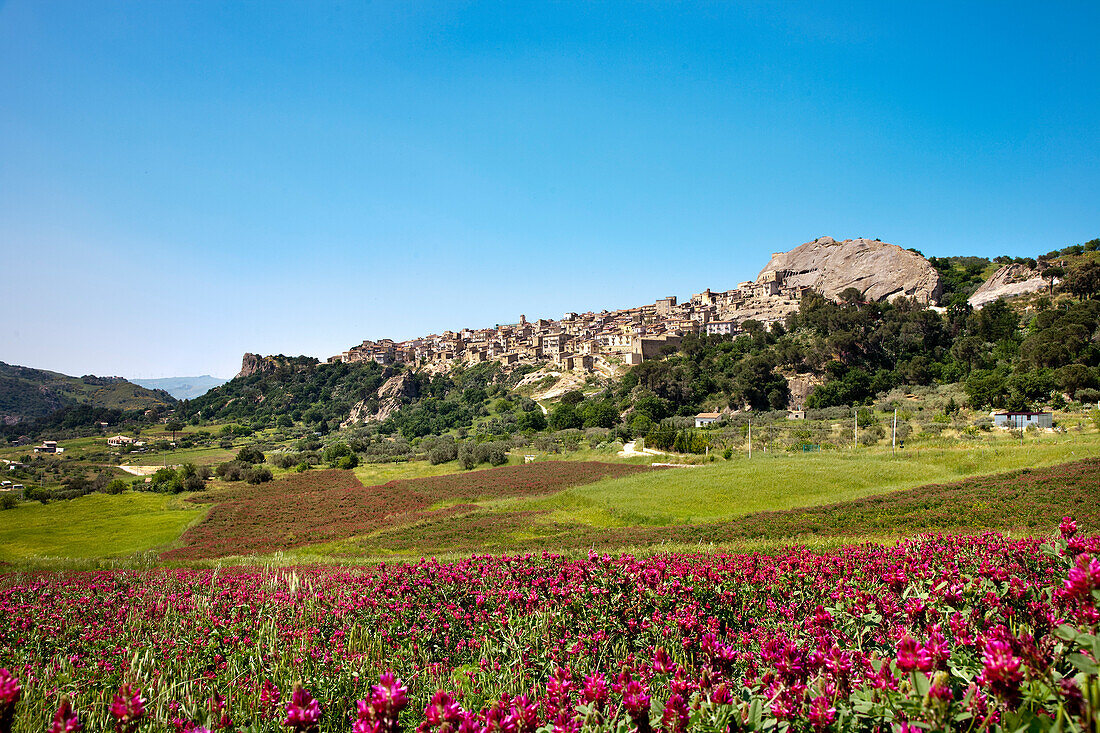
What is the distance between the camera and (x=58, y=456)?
313 ft

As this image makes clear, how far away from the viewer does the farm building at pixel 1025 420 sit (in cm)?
4262

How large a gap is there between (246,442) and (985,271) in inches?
6250

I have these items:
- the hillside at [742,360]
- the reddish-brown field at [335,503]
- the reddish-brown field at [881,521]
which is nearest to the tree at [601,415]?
the hillside at [742,360]

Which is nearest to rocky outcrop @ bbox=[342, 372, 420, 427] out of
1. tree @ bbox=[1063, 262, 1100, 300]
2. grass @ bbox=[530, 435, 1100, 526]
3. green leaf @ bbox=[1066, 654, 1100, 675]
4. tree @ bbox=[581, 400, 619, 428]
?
tree @ bbox=[581, 400, 619, 428]

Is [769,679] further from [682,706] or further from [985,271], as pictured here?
[985,271]

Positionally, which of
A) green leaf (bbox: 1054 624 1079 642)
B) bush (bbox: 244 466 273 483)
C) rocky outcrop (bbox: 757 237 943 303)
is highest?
rocky outcrop (bbox: 757 237 943 303)

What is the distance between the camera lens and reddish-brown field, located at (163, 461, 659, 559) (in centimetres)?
2992

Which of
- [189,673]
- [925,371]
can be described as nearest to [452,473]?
[189,673]

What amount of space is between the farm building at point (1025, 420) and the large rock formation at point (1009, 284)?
6057 centimetres

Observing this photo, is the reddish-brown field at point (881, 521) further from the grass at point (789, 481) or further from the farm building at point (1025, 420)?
the farm building at point (1025, 420)

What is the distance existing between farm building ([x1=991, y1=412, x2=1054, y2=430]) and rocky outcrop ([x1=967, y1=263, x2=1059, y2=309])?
6057 cm

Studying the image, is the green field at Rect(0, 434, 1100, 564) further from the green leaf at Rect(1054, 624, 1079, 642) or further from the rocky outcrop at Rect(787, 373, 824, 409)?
the rocky outcrop at Rect(787, 373, 824, 409)

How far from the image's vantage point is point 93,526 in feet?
123

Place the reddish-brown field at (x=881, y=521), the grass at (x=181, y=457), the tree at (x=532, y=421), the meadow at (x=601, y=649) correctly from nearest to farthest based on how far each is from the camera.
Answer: the meadow at (x=601, y=649) < the reddish-brown field at (x=881, y=521) < the grass at (x=181, y=457) < the tree at (x=532, y=421)
